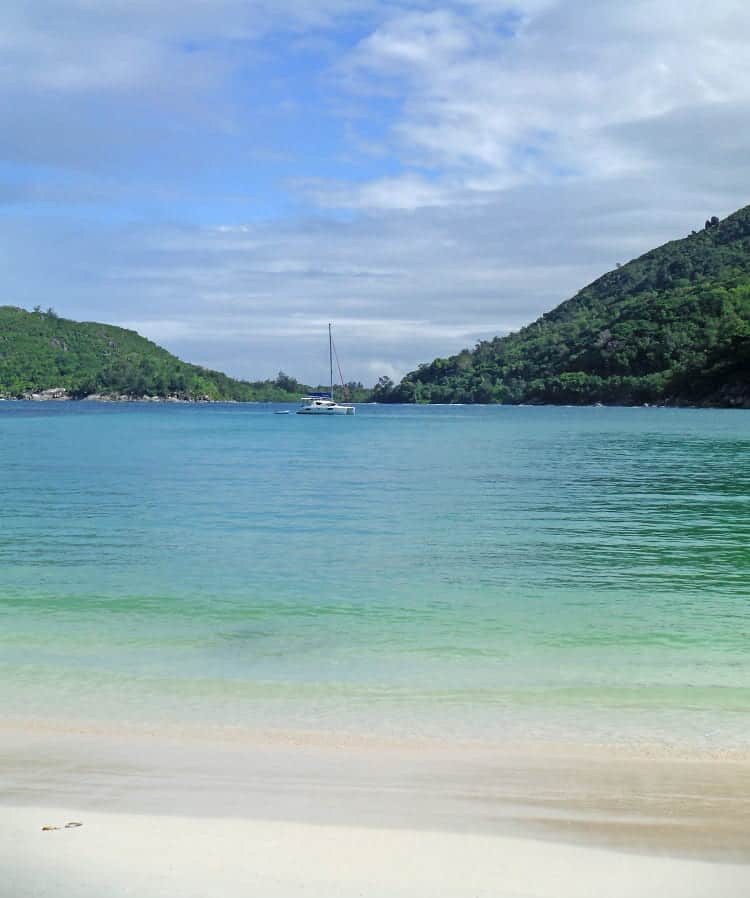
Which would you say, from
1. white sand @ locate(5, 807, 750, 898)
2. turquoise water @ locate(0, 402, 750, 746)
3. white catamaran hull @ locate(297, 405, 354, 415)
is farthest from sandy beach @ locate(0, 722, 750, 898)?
white catamaran hull @ locate(297, 405, 354, 415)

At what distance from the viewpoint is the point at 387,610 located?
43.0ft

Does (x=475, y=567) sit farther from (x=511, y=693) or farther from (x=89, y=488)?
(x=89, y=488)

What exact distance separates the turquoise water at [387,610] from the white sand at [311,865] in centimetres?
243

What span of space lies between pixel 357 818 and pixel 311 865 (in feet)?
2.44

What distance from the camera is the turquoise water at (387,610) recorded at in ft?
28.8

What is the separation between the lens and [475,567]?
16688mm

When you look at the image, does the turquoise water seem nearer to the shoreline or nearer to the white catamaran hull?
the shoreline

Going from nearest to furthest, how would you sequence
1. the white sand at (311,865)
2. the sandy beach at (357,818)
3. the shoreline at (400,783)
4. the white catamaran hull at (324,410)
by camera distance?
the white sand at (311,865) < the sandy beach at (357,818) < the shoreline at (400,783) < the white catamaran hull at (324,410)

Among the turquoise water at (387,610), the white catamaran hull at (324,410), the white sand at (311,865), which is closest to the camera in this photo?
the white sand at (311,865)

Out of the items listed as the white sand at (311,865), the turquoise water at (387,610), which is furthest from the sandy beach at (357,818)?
the turquoise water at (387,610)

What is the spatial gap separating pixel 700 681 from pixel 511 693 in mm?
2090

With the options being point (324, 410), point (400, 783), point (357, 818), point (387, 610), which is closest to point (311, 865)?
point (357, 818)

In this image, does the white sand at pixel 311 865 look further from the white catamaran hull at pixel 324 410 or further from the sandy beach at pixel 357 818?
the white catamaran hull at pixel 324 410

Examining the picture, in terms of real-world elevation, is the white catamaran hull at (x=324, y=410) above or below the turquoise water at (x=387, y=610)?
above
